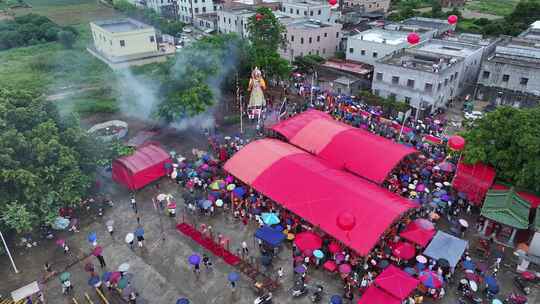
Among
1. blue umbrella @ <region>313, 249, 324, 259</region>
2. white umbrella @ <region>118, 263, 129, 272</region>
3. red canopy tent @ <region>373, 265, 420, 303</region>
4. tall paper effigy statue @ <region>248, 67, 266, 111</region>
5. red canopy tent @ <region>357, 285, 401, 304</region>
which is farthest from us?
tall paper effigy statue @ <region>248, 67, 266, 111</region>

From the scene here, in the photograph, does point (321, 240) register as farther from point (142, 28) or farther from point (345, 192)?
point (142, 28)

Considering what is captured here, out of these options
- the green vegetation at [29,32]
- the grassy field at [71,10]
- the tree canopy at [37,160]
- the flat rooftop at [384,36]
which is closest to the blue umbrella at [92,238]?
the tree canopy at [37,160]

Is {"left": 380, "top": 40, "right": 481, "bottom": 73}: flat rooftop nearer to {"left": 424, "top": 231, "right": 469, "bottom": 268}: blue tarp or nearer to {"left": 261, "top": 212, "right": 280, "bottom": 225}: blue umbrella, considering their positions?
{"left": 424, "top": 231, "right": 469, "bottom": 268}: blue tarp

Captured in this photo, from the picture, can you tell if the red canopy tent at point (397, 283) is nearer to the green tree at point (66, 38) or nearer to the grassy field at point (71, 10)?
the green tree at point (66, 38)

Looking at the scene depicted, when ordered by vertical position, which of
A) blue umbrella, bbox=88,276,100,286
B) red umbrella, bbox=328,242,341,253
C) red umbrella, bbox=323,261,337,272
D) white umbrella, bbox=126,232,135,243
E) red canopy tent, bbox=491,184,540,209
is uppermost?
red canopy tent, bbox=491,184,540,209

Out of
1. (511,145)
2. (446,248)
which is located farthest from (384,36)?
(446,248)

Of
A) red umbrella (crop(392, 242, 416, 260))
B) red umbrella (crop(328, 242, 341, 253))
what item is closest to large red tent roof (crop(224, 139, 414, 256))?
red umbrella (crop(328, 242, 341, 253))

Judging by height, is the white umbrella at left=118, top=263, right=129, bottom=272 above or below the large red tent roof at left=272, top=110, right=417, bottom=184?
below
